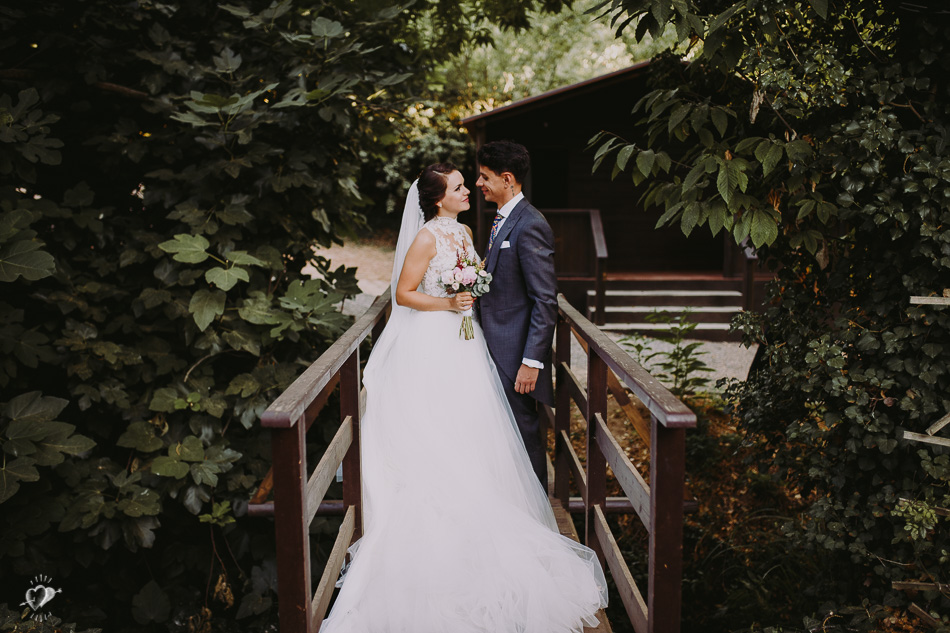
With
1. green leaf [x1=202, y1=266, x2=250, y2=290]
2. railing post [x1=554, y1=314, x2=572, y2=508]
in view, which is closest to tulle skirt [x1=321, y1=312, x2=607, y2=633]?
railing post [x1=554, y1=314, x2=572, y2=508]

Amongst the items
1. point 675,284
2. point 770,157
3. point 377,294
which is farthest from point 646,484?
point 377,294

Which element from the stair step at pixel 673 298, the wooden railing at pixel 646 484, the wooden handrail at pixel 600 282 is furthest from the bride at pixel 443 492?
the stair step at pixel 673 298

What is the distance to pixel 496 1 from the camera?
273 inches

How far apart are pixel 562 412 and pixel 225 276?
7.25ft

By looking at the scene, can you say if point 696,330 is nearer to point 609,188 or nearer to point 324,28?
point 609,188

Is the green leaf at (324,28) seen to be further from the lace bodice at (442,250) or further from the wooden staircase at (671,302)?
the wooden staircase at (671,302)

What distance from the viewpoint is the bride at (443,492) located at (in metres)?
2.73

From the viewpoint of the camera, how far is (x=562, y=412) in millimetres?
4441

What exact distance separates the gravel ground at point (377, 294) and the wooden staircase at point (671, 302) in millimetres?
341

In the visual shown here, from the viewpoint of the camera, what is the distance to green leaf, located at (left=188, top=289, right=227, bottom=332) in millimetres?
4223

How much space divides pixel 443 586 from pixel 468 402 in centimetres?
95

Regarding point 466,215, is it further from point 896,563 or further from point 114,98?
point 896,563

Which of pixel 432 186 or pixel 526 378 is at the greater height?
pixel 432 186

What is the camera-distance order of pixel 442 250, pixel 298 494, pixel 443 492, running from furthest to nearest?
pixel 442 250 → pixel 443 492 → pixel 298 494
